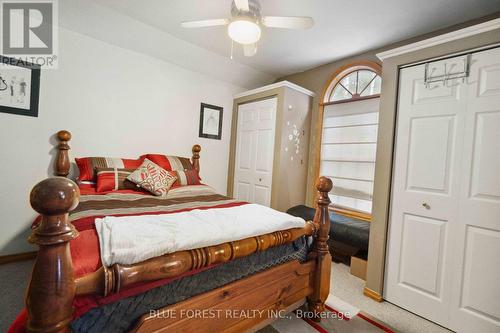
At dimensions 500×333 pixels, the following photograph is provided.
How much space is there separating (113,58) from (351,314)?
3.50 m

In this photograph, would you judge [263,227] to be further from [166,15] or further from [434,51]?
[166,15]

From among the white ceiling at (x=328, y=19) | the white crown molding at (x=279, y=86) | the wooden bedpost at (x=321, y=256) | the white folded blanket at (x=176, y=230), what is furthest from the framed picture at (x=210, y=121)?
the wooden bedpost at (x=321, y=256)

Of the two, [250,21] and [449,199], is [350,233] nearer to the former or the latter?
[449,199]

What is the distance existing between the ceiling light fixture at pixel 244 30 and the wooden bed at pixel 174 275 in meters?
1.20

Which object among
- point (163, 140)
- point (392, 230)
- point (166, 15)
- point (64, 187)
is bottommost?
point (392, 230)

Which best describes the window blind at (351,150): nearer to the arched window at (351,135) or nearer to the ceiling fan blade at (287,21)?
the arched window at (351,135)

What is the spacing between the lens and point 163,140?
10.5 feet

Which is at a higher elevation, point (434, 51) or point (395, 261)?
point (434, 51)

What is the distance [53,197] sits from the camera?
24.9 inches

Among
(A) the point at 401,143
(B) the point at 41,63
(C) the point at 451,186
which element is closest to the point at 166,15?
(B) the point at 41,63

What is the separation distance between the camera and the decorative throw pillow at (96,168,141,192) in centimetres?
226

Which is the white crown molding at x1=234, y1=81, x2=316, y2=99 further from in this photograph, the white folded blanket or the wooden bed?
the white folded blanket

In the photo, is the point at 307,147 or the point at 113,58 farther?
the point at 307,147

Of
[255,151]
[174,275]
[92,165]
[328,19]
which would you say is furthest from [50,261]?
[255,151]
